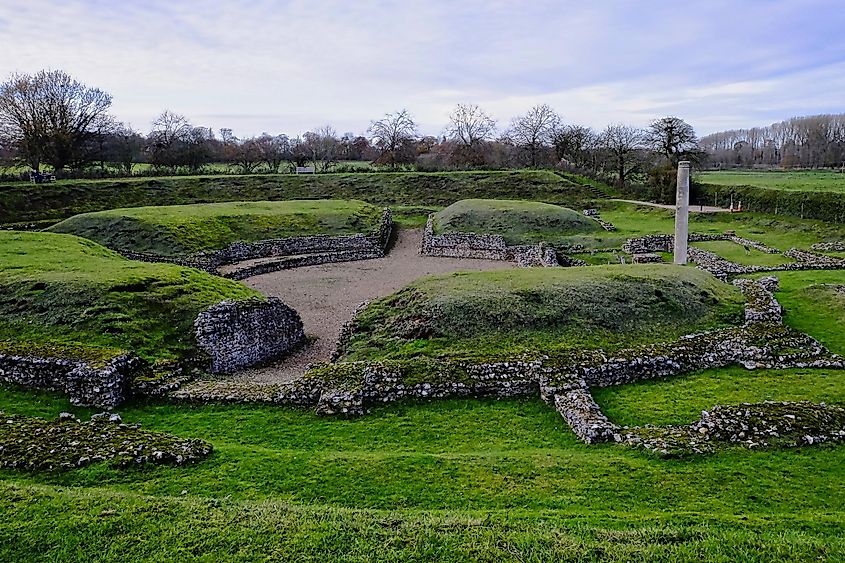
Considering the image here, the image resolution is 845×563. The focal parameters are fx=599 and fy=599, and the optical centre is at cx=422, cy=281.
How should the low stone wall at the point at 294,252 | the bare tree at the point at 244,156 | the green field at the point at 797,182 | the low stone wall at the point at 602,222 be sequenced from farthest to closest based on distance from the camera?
the bare tree at the point at 244,156
the green field at the point at 797,182
the low stone wall at the point at 602,222
the low stone wall at the point at 294,252

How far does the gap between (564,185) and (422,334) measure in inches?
2104

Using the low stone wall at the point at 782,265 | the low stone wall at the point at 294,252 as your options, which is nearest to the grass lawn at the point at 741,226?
the low stone wall at the point at 782,265

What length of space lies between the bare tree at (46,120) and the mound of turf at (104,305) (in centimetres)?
4934

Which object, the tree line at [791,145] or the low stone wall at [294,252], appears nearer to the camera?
the low stone wall at [294,252]

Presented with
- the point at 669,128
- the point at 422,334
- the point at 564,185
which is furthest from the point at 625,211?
the point at 422,334

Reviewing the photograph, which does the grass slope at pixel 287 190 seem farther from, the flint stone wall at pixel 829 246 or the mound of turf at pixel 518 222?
the flint stone wall at pixel 829 246

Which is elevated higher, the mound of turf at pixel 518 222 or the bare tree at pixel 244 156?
the bare tree at pixel 244 156

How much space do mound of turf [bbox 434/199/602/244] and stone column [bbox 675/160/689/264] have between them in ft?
46.3

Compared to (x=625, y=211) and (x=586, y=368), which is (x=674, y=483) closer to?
(x=586, y=368)

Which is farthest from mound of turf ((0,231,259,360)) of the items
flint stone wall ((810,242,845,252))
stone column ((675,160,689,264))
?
flint stone wall ((810,242,845,252))

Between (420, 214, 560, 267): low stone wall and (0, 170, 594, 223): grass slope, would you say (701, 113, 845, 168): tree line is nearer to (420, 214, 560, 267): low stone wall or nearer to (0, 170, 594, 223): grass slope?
(0, 170, 594, 223): grass slope

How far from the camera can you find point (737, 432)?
40.2 feet

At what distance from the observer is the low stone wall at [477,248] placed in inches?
1619

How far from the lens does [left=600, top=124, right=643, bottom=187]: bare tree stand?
238 ft
